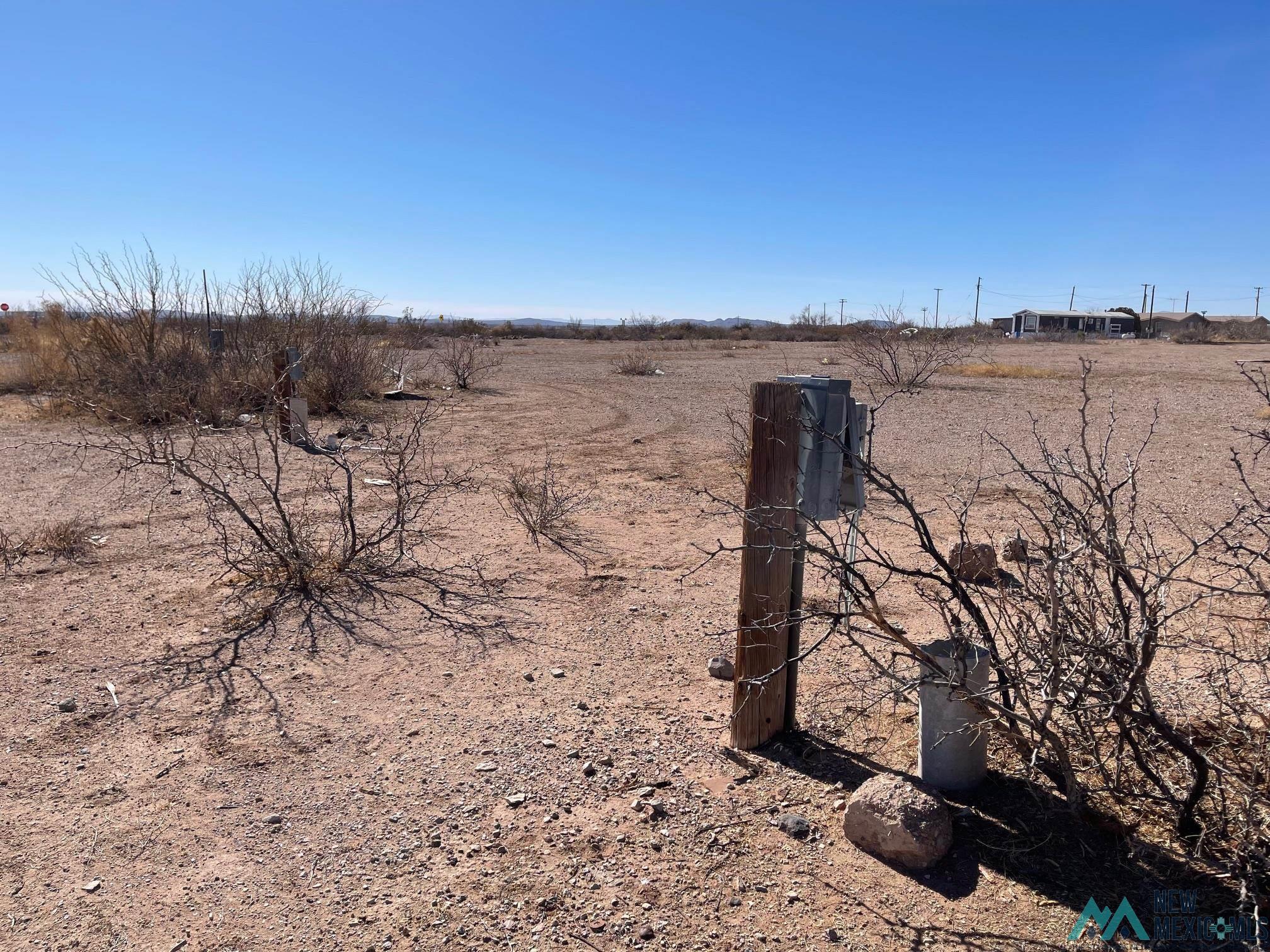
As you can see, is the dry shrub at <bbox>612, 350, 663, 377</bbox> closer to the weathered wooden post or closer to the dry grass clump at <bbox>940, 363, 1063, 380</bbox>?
the dry grass clump at <bbox>940, 363, 1063, 380</bbox>

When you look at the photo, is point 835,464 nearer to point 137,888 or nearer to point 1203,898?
point 1203,898

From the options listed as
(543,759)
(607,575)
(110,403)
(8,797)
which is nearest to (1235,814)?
(543,759)

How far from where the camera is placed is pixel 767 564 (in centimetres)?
324

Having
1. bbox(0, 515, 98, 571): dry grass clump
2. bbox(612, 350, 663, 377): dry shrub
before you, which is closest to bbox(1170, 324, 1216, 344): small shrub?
bbox(612, 350, 663, 377): dry shrub

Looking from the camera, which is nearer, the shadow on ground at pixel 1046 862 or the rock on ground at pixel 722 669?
the shadow on ground at pixel 1046 862

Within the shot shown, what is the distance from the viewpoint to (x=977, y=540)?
5730 millimetres

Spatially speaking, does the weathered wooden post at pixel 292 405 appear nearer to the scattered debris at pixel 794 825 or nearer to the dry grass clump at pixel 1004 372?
the scattered debris at pixel 794 825

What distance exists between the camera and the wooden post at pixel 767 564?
3.09m

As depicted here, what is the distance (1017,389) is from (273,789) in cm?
1770

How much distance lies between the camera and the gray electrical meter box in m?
3.01

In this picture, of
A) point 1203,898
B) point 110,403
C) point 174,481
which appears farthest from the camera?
point 110,403

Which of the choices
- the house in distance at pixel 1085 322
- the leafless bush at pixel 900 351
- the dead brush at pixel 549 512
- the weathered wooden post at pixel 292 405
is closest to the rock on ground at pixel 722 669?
the dead brush at pixel 549 512

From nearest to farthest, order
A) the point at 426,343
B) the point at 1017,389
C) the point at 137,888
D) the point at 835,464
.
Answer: the point at 137,888 < the point at 835,464 < the point at 1017,389 < the point at 426,343

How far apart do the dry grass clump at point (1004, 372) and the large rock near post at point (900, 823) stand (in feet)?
66.0
